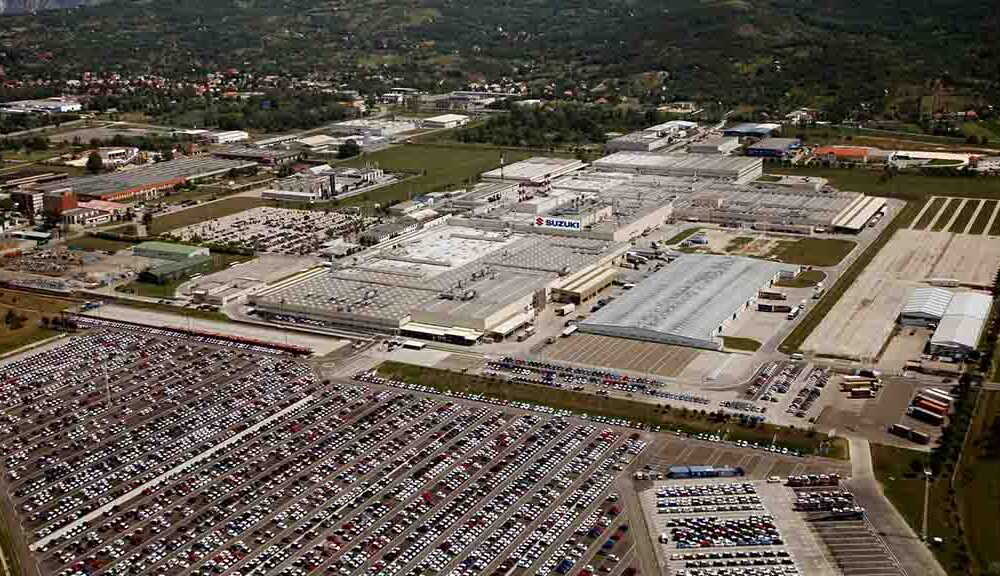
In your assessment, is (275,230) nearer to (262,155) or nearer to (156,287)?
(156,287)

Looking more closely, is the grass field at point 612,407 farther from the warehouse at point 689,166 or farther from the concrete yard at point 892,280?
the warehouse at point 689,166

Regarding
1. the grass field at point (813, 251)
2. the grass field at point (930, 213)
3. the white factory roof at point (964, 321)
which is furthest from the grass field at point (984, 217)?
the white factory roof at point (964, 321)

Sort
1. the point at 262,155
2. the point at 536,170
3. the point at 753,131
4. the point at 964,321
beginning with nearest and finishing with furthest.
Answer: the point at 964,321 → the point at 536,170 → the point at 262,155 → the point at 753,131

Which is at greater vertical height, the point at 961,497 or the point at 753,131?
the point at 753,131

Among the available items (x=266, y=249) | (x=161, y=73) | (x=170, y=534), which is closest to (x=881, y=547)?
(x=170, y=534)

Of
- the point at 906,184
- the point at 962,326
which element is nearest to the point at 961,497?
the point at 962,326

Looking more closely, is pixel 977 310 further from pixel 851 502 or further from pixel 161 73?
pixel 161 73
